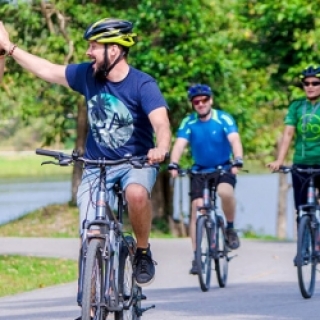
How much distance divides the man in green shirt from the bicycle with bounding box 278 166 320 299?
199mm

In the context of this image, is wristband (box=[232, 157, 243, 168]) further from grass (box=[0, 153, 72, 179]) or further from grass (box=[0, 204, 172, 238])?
grass (box=[0, 153, 72, 179])

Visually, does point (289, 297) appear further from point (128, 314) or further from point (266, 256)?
point (266, 256)

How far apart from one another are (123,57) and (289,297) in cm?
415

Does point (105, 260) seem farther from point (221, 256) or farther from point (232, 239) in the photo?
point (232, 239)

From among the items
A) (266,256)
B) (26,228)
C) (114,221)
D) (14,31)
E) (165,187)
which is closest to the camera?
(114,221)

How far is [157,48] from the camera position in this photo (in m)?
24.0

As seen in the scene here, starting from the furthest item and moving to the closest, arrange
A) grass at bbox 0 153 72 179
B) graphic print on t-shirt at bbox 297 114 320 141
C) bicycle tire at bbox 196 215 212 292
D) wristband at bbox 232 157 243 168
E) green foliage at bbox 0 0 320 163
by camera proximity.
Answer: grass at bbox 0 153 72 179 → green foliage at bbox 0 0 320 163 → wristband at bbox 232 157 243 168 → bicycle tire at bbox 196 215 212 292 → graphic print on t-shirt at bbox 297 114 320 141

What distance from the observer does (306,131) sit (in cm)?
1222

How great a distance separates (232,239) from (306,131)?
1694mm

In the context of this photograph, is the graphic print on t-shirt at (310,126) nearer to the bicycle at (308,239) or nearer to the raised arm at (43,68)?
the bicycle at (308,239)

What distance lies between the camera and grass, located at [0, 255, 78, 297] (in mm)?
12922

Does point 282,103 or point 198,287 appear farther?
point 282,103

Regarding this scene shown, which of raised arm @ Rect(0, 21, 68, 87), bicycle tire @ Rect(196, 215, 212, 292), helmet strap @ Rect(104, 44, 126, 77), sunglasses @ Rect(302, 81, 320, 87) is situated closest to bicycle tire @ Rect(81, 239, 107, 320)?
helmet strap @ Rect(104, 44, 126, 77)

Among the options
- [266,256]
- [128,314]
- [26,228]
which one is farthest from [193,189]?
[26,228]
